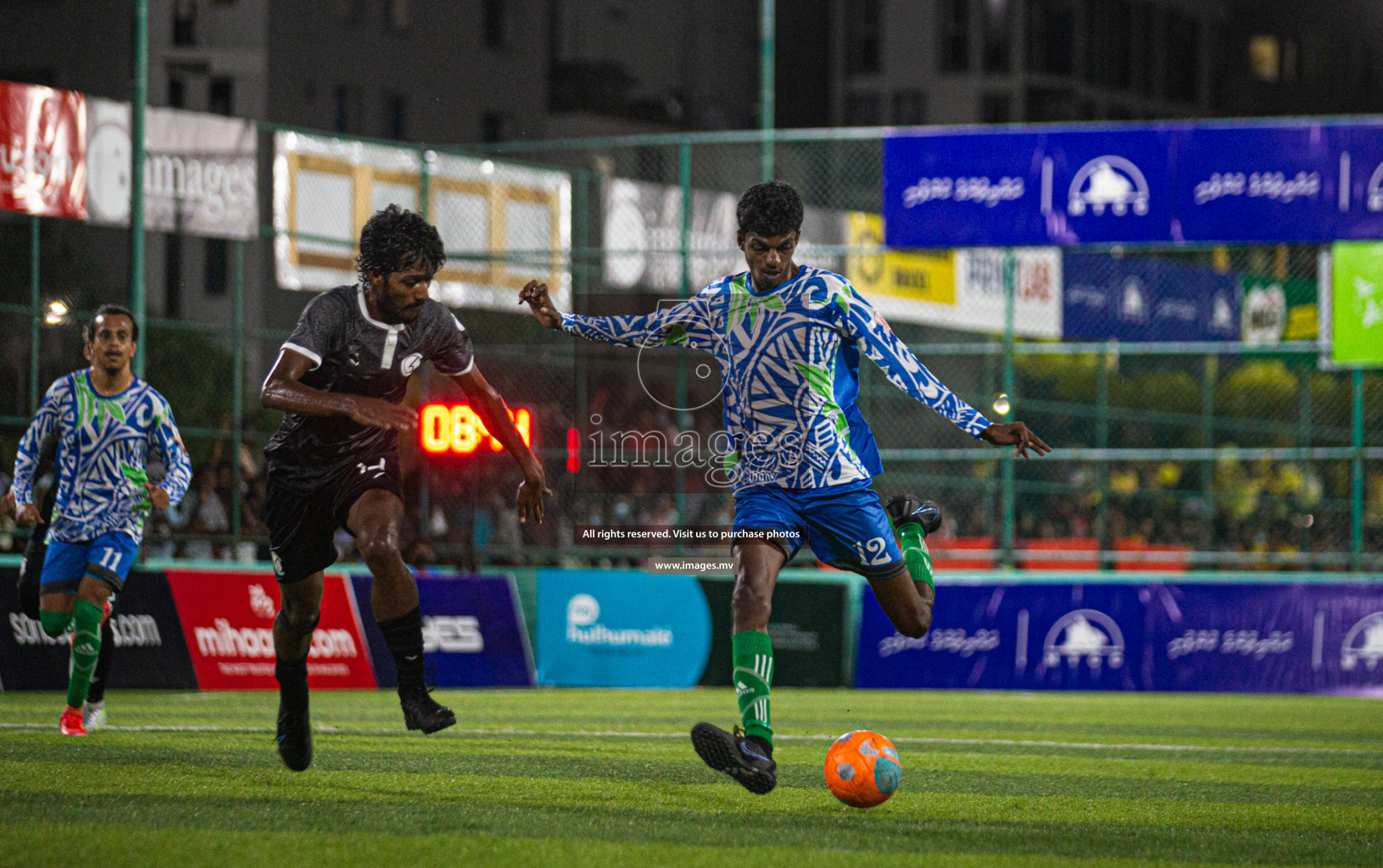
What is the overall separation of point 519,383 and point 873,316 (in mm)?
13296

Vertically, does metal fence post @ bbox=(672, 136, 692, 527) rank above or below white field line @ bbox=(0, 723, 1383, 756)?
above

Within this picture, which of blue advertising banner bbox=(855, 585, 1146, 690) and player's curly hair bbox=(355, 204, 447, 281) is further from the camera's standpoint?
blue advertising banner bbox=(855, 585, 1146, 690)

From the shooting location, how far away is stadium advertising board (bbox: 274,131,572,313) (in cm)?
1977

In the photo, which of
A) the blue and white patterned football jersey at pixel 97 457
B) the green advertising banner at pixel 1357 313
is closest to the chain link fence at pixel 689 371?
the green advertising banner at pixel 1357 313

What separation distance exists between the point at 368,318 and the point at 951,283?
23719 millimetres

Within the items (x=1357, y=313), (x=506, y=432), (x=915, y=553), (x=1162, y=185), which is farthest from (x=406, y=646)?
(x=1357, y=313)

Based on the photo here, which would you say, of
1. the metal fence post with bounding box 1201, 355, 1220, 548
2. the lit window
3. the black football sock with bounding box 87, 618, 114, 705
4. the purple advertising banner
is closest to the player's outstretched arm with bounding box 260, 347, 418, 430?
the black football sock with bounding box 87, 618, 114, 705

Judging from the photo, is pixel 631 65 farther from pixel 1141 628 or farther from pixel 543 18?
pixel 1141 628

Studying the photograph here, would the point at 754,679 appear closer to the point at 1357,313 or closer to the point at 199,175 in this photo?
the point at 199,175

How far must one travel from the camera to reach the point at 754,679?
6.47 m

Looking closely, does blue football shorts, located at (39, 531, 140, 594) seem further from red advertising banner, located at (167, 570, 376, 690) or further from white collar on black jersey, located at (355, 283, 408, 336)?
red advertising banner, located at (167, 570, 376, 690)

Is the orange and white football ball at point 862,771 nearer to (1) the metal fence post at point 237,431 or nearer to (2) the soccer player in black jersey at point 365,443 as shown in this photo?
(2) the soccer player in black jersey at point 365,443

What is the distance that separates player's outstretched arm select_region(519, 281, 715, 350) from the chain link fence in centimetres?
361

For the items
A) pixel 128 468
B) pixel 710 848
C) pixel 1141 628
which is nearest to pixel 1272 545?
pixel 1141 628
